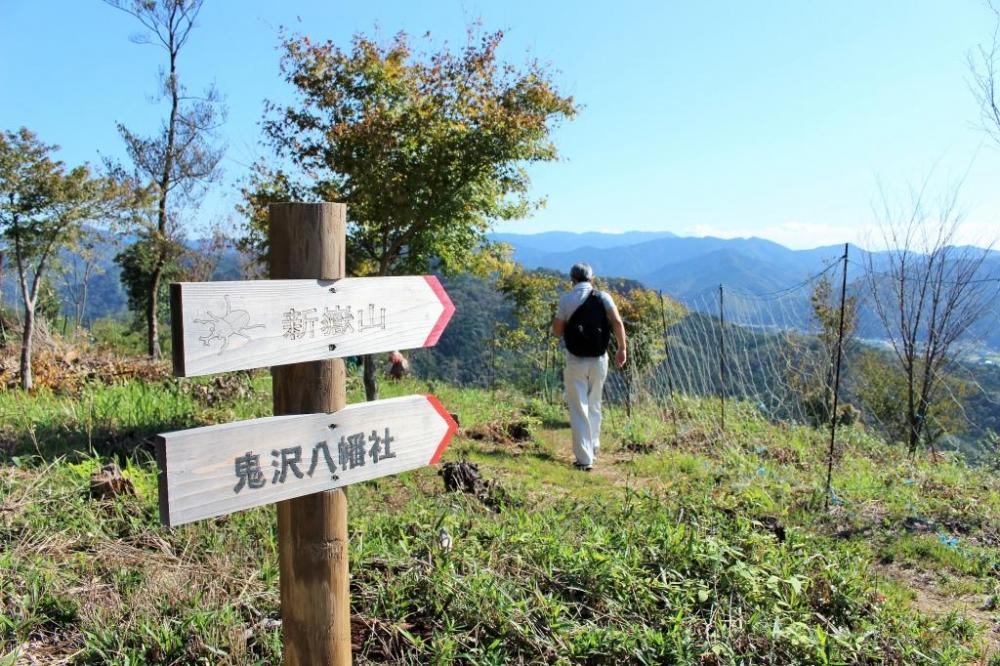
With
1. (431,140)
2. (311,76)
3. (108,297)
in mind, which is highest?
(311,76)

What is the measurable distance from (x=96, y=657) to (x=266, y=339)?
4.94 ft

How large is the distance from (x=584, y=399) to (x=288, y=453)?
4.32 meters

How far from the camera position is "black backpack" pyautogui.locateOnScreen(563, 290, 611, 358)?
5.84 meters

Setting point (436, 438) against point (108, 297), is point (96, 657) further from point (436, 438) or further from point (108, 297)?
point (108, 297)

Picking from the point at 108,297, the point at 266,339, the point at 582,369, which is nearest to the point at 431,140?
the point at 582,369

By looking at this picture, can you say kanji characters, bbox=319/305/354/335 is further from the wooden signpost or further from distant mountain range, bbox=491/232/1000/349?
distant mountain range, bbox=491/232/1000/349

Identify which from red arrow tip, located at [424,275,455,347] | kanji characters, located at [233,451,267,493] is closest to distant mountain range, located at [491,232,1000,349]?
red arrow tip, located at [424,275,455,347]

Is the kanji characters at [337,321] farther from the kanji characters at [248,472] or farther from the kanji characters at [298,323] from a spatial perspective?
the kanji characters at [248,472]

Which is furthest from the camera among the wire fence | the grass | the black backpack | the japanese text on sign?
the wire fence

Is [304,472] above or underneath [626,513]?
above

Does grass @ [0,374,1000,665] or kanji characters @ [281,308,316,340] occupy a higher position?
kanji characters @ [281,308,316,340]

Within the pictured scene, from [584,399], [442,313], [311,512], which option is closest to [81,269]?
[584,399]

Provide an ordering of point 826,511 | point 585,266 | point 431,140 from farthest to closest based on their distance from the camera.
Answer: point 431,140 < point 585,266 < point 826,511

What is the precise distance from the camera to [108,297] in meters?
59.3
